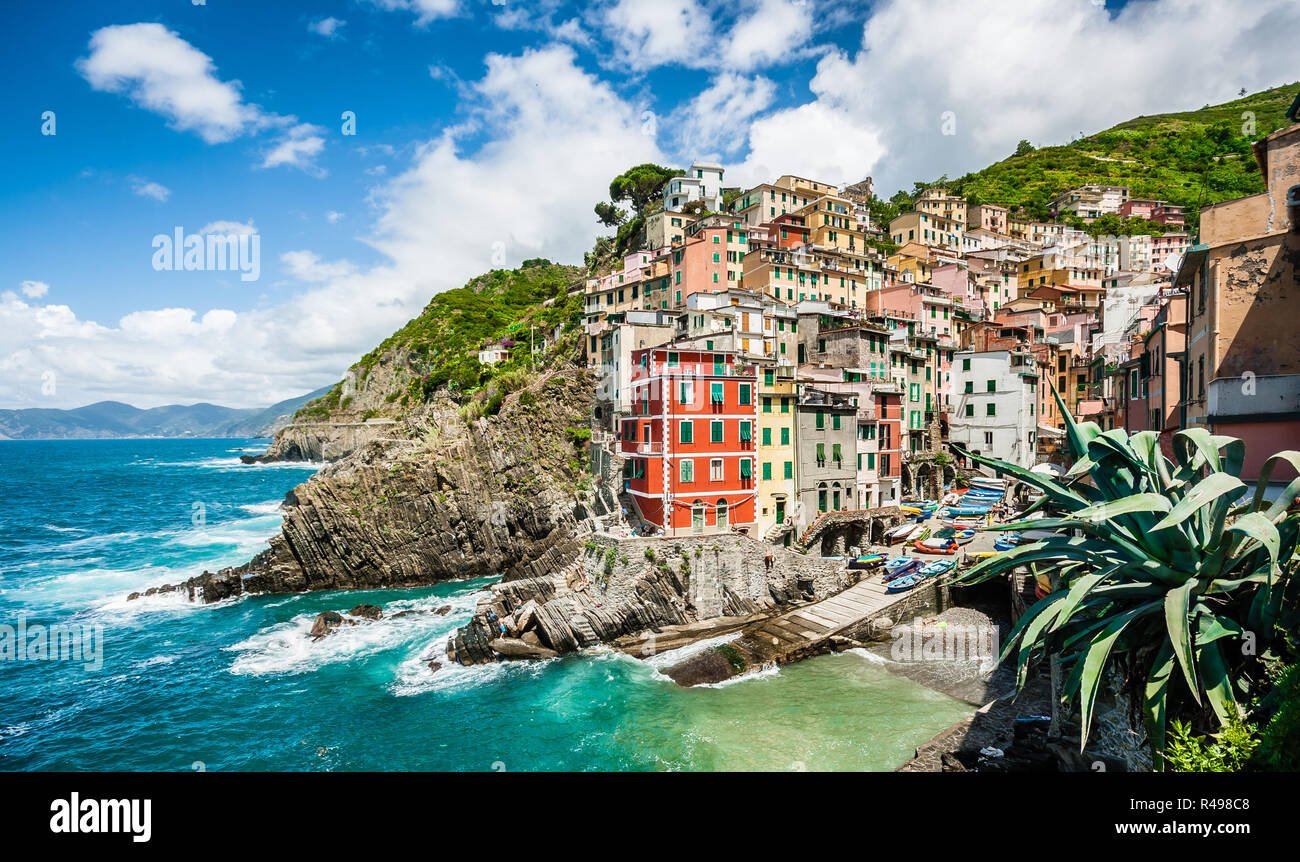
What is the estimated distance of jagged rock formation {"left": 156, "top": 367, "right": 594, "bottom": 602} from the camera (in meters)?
42.8

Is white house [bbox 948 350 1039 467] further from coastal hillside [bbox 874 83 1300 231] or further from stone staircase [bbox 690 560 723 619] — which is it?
coastal hillside [bbox 874 83 1300 231]

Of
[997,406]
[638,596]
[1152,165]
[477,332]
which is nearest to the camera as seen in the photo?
[638,596]

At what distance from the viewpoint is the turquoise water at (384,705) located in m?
22.0

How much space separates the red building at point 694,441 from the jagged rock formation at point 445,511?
7.75 metres

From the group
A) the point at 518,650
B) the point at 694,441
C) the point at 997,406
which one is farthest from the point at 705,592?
the point at 997,406

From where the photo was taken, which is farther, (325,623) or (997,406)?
(997,406)

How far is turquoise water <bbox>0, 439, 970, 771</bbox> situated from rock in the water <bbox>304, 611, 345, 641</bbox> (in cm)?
63

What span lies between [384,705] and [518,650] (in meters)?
6.17

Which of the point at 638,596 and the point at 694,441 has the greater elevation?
the point at 694,441

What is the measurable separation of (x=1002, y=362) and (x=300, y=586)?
179 feet

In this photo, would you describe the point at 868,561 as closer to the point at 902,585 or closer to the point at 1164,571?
the point at 902,585

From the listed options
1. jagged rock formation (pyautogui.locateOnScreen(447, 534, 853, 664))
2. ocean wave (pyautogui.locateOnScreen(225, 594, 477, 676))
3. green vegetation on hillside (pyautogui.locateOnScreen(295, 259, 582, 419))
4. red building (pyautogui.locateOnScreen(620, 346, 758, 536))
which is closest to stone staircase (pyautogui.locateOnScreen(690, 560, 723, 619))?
jagged rock formation (pyautogui.locateOnScreen(447, 534, 853, 664))

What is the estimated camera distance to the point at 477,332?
288 feet
